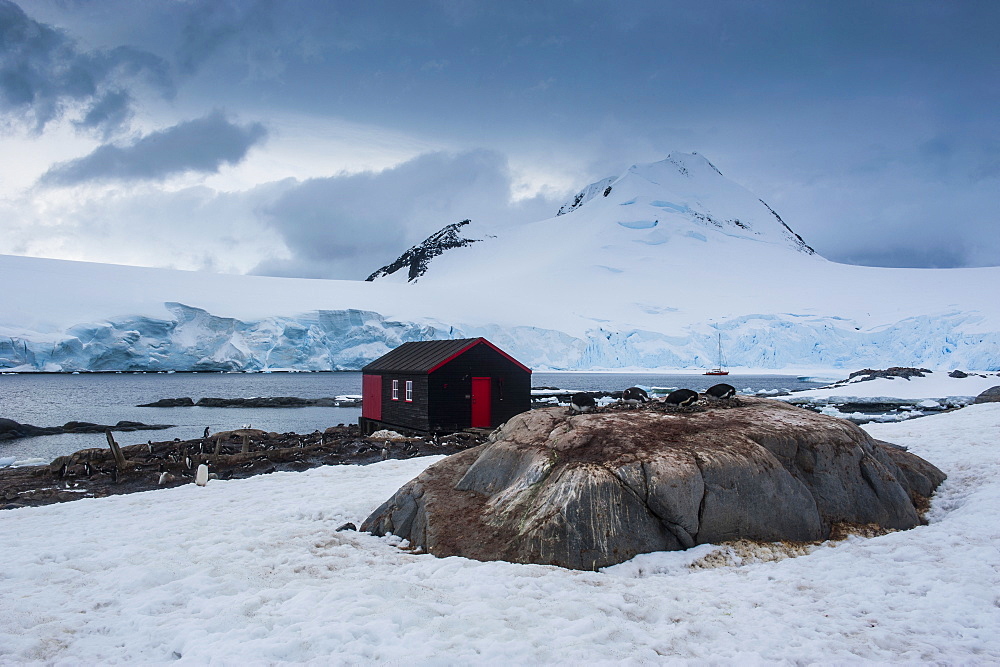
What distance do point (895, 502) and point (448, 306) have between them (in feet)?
293

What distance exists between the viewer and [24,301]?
74.7 metres

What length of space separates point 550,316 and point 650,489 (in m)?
89.7

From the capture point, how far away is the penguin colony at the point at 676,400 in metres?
10.0

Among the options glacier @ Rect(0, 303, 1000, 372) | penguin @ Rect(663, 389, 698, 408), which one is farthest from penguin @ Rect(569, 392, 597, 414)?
glacier @ Rect(0, 303, 1000, 372)

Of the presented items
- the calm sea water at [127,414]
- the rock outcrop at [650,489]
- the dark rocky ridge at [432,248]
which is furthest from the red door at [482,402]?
the dark rocky ridge at [432,248]

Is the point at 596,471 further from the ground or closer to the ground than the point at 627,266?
closer to the ground

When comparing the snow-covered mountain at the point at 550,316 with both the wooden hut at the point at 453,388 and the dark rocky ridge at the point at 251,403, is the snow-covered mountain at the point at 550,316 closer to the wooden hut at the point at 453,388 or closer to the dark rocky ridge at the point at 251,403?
the dark rocky ridge at the point at 251,403

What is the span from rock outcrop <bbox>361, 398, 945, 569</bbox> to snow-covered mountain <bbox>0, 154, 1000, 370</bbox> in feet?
242

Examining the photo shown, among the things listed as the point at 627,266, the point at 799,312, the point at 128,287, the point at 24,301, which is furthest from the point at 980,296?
the point at 24,301

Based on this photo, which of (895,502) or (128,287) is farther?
(128,287)

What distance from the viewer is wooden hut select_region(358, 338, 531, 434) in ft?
80.2

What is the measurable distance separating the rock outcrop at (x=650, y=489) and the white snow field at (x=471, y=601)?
36 centimetres

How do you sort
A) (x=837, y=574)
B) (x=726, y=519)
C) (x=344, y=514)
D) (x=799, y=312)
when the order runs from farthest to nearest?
(x=799, y=312) → (x=344, y=514) → (x=726, y=519) → (x=837, y=574)

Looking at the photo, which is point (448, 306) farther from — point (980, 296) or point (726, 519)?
point (726, 519)
